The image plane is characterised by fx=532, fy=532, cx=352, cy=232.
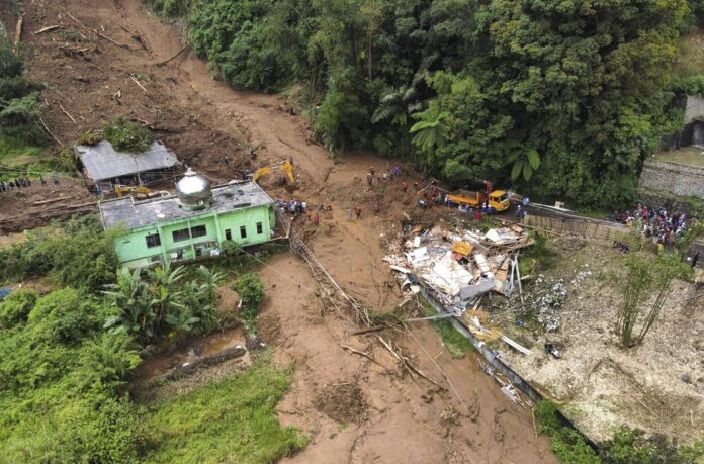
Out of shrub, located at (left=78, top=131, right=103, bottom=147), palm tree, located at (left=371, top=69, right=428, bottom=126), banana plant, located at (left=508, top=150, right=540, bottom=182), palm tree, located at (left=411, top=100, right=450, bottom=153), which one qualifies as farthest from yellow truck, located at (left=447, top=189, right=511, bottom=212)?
shrub, located at (left=78, top=131, right=103, bottom=147)

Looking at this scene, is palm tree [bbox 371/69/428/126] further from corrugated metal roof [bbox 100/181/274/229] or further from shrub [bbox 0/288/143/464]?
shrub [bbox 0/288/143/464]

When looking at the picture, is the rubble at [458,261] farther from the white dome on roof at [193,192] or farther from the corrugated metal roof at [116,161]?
the corrugated metal roof at [116,161]

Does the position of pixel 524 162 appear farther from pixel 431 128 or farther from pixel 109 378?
pixel 109 378

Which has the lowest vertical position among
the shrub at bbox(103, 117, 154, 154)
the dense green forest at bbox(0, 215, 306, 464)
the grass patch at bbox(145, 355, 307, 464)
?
the grass patch at bbox(145, 355, 307, 464)

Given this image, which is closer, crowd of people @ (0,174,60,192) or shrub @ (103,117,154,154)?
crowd of people @ (0,174,60,192)

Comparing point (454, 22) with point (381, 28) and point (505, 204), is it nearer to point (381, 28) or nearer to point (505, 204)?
point (381, 28)

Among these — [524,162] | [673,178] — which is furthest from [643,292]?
[524,162]

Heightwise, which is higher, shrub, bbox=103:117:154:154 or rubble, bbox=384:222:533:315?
shrub, bbox=103:117:154:154
